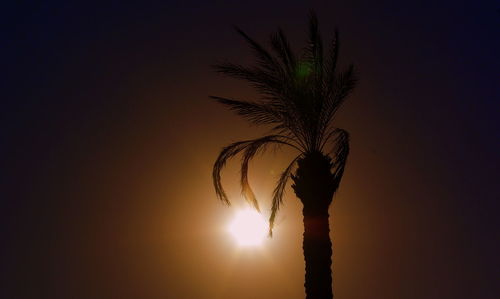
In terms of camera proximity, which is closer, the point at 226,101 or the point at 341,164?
the point at 341,164

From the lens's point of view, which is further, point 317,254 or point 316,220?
point 316,220

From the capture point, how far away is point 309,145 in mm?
11789

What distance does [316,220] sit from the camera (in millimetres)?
11102

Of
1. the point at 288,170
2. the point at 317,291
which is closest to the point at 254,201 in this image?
the point at 288,170

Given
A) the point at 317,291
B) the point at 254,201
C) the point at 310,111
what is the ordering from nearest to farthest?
the point at 317,291 → the point at 310,111 → the point at 254,201

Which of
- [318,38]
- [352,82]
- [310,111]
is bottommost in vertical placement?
[310,111]

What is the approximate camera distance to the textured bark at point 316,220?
35.7 feet

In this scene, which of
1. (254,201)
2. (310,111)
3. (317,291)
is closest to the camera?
(317,291)

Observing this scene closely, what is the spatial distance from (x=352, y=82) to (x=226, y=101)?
283 cm

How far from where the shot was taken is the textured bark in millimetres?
10891

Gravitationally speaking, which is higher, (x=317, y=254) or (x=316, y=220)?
(x=316, y=220)

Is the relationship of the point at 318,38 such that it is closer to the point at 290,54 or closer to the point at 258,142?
the point at 290,54

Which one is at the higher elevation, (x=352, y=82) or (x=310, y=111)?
(x=352, y=82)

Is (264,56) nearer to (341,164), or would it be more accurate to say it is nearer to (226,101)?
(226,101)
